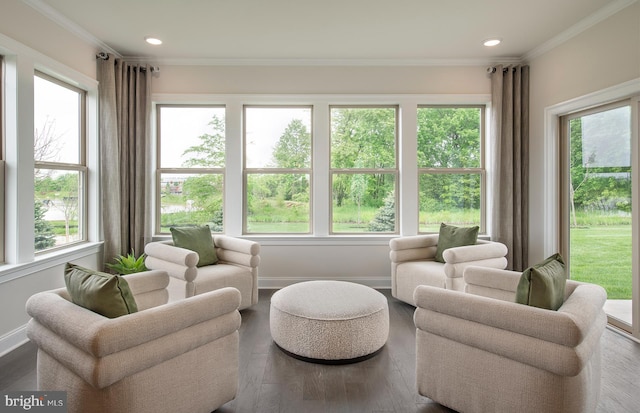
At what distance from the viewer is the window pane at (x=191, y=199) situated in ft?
14.7

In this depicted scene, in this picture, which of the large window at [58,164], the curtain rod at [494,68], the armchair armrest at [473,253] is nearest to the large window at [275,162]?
the large window at [58,164]

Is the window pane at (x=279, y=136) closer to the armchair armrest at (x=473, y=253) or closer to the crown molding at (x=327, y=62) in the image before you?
the crown molding at (x=327, y=62)

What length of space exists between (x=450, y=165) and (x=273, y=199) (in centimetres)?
244

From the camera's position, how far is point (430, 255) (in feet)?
12.9

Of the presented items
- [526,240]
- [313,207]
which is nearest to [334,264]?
[313,207]

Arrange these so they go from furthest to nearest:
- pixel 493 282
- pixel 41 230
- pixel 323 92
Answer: pixel 323 92, pixel 41 230, pixel 493 282

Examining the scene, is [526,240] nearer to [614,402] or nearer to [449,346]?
[614,402]

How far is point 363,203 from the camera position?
4531 mm

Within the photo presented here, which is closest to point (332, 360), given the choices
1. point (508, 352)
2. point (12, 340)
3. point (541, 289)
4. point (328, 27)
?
point (508, 352)

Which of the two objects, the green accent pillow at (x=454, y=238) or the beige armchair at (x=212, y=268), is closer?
the beige armchair at (x=212, y=268)

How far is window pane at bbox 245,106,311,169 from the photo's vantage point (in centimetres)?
450

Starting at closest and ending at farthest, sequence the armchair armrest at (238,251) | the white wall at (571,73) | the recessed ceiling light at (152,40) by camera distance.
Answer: the white wall at (571,73)
the armchair armrest at (238,251)
the recessed ceiling light at (152,40)

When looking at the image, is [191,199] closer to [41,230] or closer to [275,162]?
[275,162]

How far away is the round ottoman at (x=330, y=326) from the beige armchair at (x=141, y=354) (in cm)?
67
